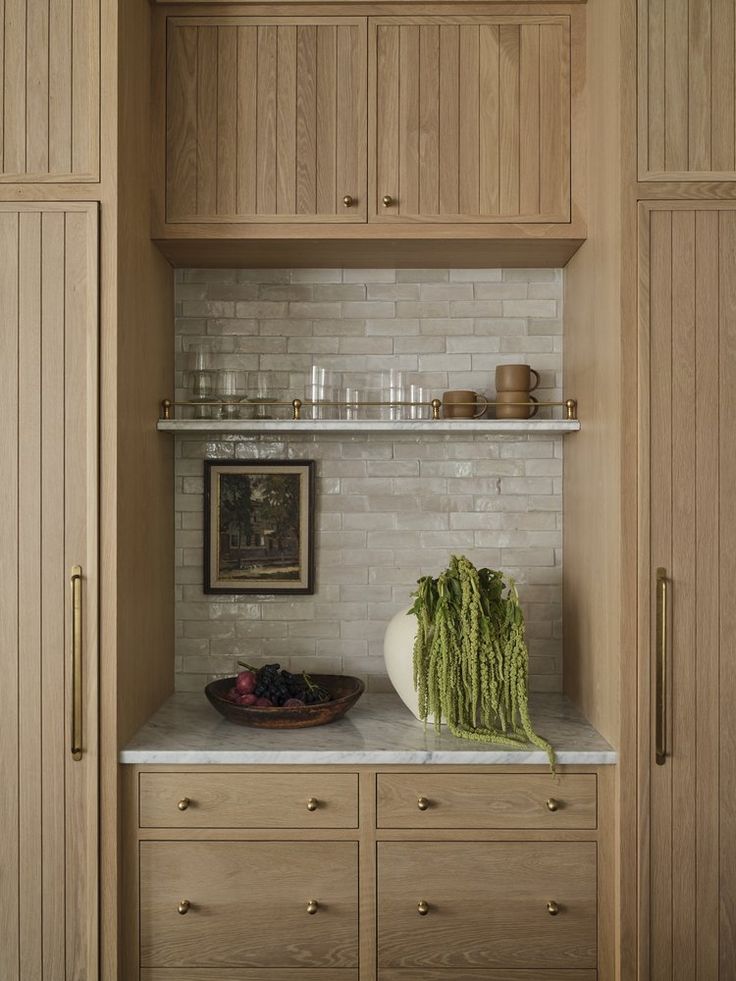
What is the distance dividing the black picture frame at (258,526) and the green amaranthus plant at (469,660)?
57 centimetres

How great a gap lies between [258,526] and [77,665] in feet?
2.58

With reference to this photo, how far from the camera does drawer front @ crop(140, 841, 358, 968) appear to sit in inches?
77.4

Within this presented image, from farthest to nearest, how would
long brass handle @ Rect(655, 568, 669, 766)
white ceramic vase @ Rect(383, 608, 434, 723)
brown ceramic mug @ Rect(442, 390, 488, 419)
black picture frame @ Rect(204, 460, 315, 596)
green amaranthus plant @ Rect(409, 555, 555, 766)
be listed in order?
black picture frame @ Rect(204, 460, 315, 596), brown ceramic mug @ Rect(442, 390, 488, 419), white ceramic vase @ Rect(383, 608, 434, 723), green amaranthus plant @ Rect(409, 555, 555, 766), long brass handle @ Rect(655, 568, 669, 766)

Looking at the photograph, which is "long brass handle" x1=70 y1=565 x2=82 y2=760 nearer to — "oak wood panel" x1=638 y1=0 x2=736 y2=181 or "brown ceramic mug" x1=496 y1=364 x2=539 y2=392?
"brown ceramic mug" x1=496 y1=364 x2=539 y2=392

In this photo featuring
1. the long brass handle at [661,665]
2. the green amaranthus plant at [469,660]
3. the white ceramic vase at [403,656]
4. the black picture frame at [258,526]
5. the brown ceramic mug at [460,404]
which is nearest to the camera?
the long brass handle at [661,665]

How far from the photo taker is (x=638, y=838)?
1893 millimetres

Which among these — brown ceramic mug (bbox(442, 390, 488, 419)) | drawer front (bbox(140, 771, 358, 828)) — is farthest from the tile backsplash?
drawer front (bbox(140, 771, 358, 828))

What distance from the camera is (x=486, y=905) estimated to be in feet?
6.46

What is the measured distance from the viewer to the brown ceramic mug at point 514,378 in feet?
7.81

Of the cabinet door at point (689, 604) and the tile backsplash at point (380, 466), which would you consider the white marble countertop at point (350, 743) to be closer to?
the cabinet door at point (689, 604)

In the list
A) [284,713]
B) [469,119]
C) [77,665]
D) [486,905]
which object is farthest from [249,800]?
[469,119]

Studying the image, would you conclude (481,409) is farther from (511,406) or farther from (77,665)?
(77,665)

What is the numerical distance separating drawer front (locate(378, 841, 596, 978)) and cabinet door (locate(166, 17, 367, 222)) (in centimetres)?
164

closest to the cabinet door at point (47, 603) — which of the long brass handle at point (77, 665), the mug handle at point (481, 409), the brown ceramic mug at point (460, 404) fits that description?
the long brass handle at point (77, 665)
